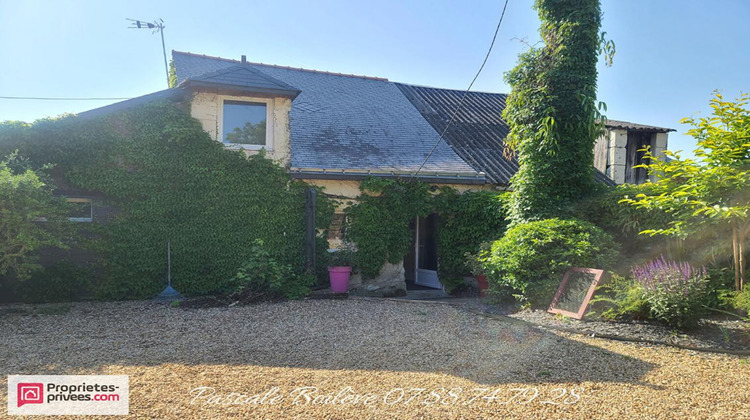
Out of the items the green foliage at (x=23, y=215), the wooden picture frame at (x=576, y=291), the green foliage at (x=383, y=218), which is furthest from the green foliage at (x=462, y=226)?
the green foliage at (x=23, y=215)

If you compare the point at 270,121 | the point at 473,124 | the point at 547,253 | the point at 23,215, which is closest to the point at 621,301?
the point at 547,253

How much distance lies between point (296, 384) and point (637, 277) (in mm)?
4790

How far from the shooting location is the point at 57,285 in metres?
8.52

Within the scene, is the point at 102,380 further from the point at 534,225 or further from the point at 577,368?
the point at 534,225

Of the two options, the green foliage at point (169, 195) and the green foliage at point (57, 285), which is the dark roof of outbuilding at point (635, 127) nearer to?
the green foliage at point (169, 195)

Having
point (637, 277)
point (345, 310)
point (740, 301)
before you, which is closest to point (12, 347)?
point (345, 310)

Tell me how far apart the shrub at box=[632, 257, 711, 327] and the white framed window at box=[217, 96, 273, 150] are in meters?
7.17

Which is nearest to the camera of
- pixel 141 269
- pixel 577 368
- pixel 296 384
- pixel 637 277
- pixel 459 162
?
pixel 296 384

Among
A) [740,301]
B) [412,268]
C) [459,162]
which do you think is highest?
[459,162]

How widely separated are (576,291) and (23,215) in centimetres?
834

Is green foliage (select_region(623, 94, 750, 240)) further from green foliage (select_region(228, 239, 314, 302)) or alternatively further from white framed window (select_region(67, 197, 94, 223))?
white framed window (select_region(67, 197, 94, 223))

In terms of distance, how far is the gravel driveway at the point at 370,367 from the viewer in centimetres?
379

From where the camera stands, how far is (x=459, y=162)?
447 inches

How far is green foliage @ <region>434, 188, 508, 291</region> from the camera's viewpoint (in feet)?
32.7
